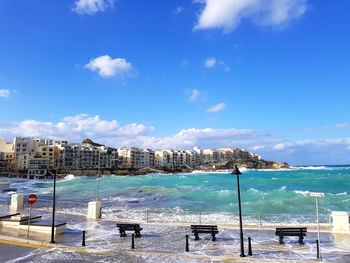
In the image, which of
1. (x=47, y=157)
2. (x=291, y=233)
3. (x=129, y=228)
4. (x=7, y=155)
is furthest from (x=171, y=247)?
(x=7, y=155)

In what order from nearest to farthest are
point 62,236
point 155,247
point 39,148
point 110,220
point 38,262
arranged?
point 38,262, point 155,247, point 62,236, point 110,220, point 39,148

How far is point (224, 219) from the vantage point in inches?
1019

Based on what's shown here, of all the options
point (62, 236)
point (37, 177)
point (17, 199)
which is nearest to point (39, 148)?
point (37, 177)

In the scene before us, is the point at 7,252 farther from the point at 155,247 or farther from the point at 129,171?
the point at 129,171

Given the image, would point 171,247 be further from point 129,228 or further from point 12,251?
point 12,251

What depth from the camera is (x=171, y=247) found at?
14.0 m

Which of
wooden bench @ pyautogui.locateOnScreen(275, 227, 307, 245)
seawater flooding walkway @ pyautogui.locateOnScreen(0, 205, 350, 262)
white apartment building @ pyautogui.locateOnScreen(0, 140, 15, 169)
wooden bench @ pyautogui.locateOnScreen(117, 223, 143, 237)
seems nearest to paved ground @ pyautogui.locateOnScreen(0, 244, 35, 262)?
seawater flooding walkway @ pyautogui.locateOnScreen(0, 205, 350, 262)

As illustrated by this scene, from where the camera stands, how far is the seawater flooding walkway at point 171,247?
1231cm

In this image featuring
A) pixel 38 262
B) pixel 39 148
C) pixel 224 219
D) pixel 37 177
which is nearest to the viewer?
pixel 38 262

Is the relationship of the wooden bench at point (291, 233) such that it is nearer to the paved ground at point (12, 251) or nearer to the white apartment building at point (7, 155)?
the paved ground at point (12, 251)

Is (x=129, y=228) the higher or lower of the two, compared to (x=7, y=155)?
lower

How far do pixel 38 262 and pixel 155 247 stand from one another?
4.46 m

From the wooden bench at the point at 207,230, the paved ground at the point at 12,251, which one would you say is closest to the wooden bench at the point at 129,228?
the wooden bench at the point at 207,230

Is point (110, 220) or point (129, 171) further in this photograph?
point (129, 171)
